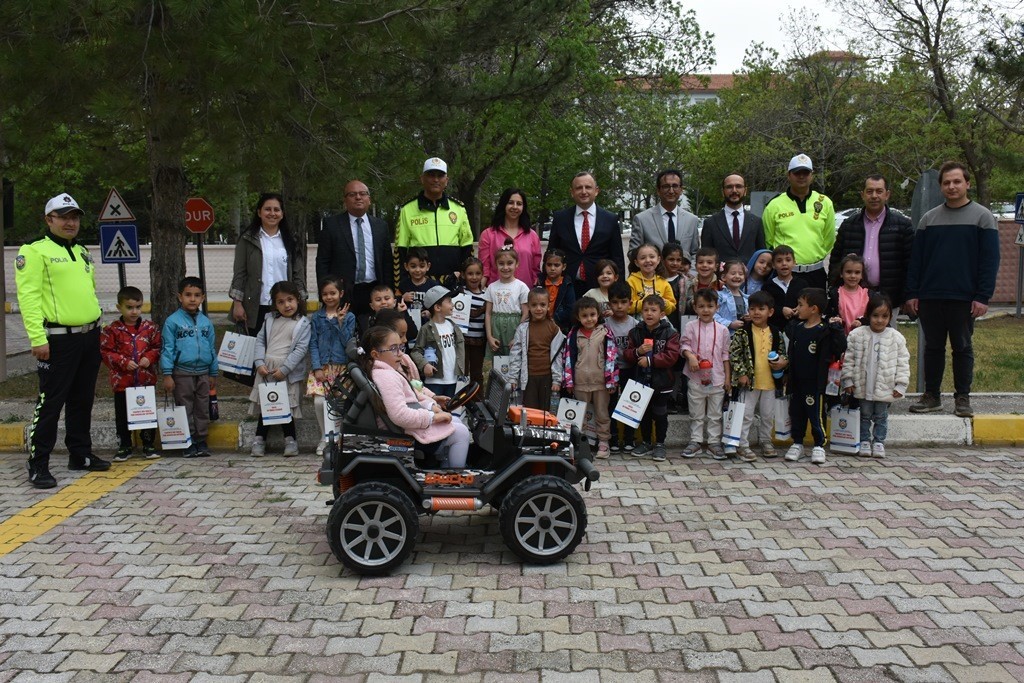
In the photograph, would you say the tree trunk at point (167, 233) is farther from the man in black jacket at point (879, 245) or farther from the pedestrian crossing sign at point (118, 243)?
the man in black jacket at point (879, 245)

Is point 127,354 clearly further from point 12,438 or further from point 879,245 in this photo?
point 879,245

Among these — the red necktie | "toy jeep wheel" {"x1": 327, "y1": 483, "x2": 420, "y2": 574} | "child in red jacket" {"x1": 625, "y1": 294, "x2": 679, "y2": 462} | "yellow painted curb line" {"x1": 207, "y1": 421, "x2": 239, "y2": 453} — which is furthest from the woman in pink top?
"toy jeep wheel" {"x1": 327, "y1": 483, "x2": 420, "y2": 574}

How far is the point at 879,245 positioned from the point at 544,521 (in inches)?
187

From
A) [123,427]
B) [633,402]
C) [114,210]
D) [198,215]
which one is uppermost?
[198,215]

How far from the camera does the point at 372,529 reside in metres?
5.36

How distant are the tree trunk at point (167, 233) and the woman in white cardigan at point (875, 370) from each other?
704cm

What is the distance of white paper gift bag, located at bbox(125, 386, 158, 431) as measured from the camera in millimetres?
7863

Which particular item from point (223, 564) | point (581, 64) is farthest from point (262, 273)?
point (581, 64)

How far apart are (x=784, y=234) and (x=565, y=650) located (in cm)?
535

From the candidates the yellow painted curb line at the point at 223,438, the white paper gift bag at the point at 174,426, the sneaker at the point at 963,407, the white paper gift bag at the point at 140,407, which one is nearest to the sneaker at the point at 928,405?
the sneaker at the point at 963,407

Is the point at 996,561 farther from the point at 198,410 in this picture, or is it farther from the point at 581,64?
the point at 581,64

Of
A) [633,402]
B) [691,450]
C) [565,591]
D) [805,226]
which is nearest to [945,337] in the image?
[805,226]

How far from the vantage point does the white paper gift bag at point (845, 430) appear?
26.0 ft

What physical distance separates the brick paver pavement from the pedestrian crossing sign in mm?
9274
